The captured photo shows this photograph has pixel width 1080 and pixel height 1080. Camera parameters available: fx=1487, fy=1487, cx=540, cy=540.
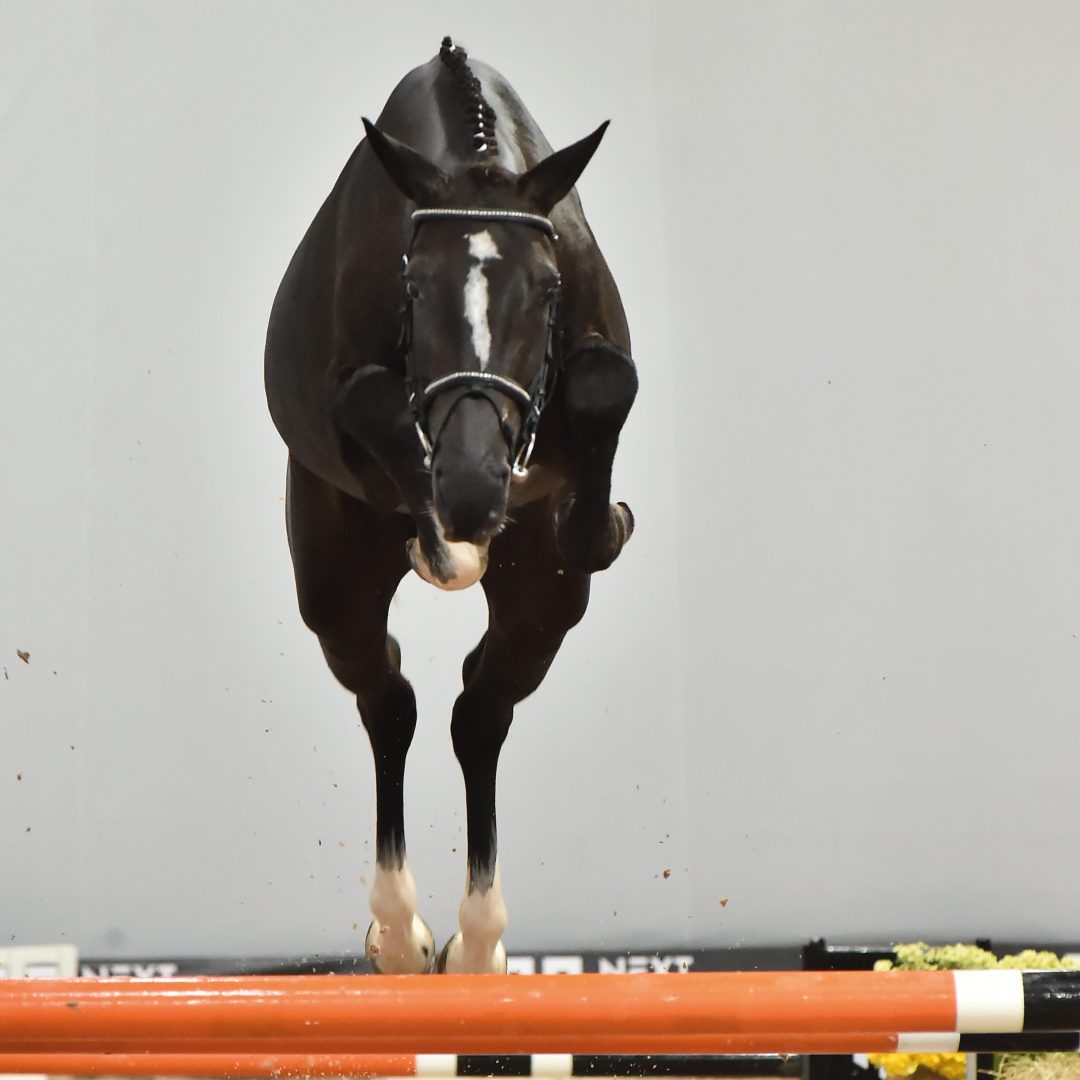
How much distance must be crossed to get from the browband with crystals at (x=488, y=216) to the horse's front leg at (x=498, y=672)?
2.56 ft

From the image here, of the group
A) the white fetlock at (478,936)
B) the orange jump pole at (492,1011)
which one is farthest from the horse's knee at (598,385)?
the white fetlock at (478,936)

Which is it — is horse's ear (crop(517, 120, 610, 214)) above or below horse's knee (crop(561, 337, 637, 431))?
above

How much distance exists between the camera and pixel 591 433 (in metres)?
2.41

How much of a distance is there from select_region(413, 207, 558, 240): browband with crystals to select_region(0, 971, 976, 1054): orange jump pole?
1.10m

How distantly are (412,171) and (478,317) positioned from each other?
12.3 inches

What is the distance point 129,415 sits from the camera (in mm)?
5641

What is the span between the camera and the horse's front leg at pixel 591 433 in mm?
2393

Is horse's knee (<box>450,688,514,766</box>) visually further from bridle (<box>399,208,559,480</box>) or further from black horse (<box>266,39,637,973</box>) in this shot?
bridle (<box>399,208,559,480</box>)

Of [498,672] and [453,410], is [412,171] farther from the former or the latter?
[498,672]

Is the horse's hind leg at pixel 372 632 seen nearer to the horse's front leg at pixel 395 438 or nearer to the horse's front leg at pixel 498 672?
the horse's front leg at pixel 498 672

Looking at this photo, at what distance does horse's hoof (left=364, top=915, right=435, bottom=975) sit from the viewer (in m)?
3.10

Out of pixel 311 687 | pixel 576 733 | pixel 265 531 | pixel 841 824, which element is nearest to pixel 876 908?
pixel 841 824

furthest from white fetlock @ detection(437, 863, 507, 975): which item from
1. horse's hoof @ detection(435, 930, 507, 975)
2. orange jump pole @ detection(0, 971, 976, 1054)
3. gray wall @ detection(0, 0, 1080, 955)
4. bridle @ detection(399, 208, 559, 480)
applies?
gray wall @ detection(0, 0, 1080, 955)

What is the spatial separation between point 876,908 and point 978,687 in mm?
927
